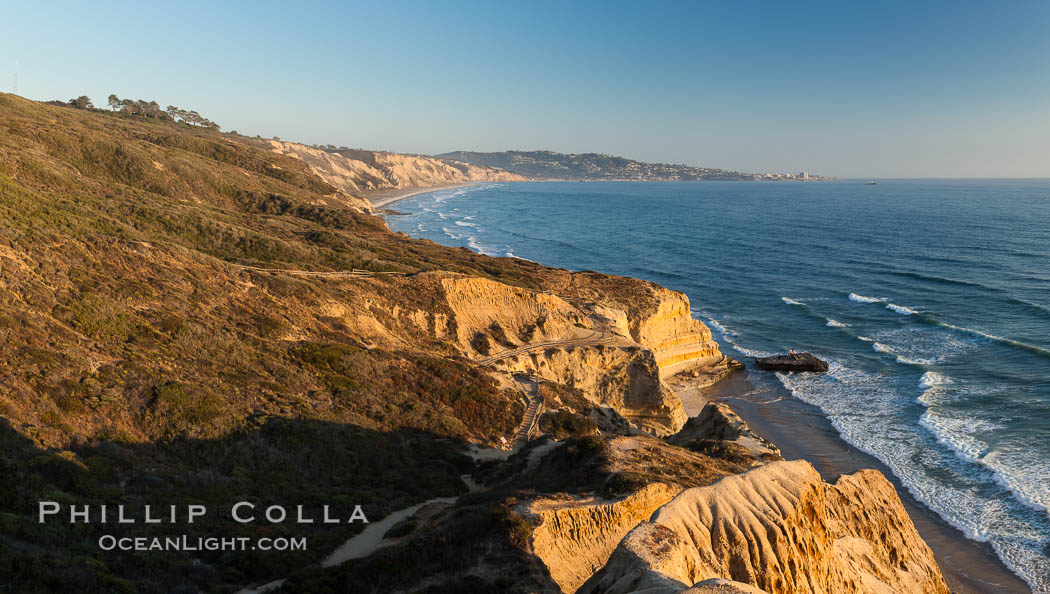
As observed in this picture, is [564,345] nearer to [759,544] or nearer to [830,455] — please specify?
[830,455]

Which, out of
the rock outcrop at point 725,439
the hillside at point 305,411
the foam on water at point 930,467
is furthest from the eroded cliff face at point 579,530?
the foam on water at point 930,467

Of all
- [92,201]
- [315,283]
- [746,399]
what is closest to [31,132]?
[92,201]

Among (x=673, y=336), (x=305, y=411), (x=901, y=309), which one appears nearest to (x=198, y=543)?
(x=305, y=411)

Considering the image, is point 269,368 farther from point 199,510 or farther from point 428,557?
point 428,557

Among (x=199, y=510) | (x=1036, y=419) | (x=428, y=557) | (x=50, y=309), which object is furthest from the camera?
(x=1036, y=419)

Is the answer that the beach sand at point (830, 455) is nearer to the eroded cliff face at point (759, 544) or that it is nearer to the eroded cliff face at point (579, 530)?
the eroded cliff face at point (759, 544)
